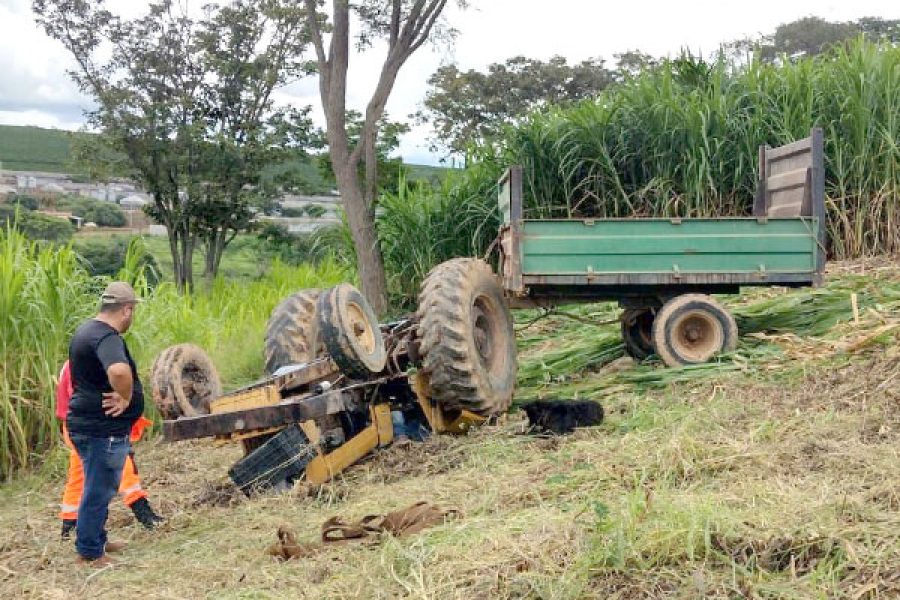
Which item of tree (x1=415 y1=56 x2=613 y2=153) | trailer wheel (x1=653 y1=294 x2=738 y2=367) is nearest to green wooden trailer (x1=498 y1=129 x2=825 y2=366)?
trailer wheel (x1=653 y1=294 x2=738 y2=367)

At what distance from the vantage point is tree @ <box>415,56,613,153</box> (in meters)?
30.9

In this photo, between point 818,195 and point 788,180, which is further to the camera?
point 788,180

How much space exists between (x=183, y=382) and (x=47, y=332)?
200cm

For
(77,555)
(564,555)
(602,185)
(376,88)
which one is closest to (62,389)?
(77,555)

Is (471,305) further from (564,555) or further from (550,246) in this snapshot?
(564,555)

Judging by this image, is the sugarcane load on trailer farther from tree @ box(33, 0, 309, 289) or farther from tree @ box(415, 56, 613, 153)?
tree @ box(415, 56, 613, 153)

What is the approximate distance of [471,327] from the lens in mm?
6652

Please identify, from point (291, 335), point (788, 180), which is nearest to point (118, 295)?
point (291, 335)

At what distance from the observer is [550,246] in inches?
305

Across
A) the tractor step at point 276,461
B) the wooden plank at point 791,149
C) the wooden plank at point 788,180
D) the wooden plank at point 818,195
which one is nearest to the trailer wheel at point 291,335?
the tractor step at point 276,461

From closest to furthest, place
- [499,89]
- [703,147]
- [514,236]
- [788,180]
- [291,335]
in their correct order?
1. [291,335]
2. [514,236]
3. [788,180]
4. [703,147]
5. [499,89]

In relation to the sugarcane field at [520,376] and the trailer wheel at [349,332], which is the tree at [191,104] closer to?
the sugarcane field at [520,376]

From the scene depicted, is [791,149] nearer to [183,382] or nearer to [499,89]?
[183,382]

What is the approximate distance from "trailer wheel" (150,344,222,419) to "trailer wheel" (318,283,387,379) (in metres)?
0.99
